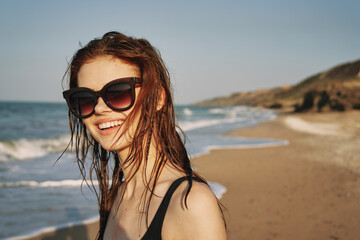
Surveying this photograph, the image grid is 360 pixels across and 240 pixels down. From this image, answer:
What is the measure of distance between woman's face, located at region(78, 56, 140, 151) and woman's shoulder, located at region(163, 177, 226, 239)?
47cm

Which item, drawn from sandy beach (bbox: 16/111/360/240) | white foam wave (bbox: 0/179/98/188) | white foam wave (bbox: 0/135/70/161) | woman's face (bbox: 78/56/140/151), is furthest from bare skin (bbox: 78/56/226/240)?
white foam wave (bbox: 0/135/70/161)

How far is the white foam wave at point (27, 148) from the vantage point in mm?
10055

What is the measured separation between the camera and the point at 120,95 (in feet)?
4.56

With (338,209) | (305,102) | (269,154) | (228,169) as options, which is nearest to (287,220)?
(338,209)

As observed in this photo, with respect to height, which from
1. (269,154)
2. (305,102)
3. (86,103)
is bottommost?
(305,102)

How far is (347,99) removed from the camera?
38188 millimetres

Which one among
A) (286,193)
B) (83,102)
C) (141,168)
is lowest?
(286,193)

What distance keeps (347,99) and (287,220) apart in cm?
3884

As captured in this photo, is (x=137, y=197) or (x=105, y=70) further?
(x=137, y=197)

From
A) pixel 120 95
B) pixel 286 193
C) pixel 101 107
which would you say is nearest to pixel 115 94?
pixel 120 95

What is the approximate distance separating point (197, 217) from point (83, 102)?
2.75 feet

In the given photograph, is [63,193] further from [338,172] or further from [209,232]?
[338,172]

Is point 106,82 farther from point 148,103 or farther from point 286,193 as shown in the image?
point 286,193

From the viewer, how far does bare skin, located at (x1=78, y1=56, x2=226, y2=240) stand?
41.3 inches
